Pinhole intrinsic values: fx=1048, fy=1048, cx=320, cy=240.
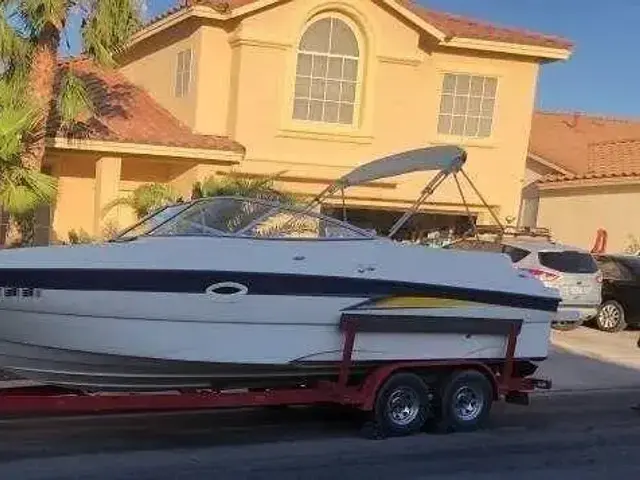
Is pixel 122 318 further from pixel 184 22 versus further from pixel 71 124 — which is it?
pixel 184 22

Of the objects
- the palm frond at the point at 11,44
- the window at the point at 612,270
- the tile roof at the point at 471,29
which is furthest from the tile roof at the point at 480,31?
the palm frond at the point at 11,44

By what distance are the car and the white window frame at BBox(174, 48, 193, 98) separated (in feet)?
29.4

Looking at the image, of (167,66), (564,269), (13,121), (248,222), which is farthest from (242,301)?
(167,66)

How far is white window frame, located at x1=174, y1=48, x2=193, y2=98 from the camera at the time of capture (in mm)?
20625

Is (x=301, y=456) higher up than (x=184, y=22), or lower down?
lower down

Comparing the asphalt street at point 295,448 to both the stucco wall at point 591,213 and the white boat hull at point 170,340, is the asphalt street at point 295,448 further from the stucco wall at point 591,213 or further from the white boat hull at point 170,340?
the stucco wall at point 591,213

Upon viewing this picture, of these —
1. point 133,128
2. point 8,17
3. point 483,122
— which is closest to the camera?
point 8,17

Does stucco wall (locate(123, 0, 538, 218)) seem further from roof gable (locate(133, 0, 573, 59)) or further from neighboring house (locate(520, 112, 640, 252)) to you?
neighboring house (locate(520, 112, 640, 252))

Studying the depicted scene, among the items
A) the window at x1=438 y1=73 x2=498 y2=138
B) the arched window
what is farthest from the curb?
the arched window

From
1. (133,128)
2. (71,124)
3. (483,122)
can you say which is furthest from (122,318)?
(483,122)

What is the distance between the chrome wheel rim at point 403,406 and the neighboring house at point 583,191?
697 inches

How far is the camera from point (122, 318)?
27.8ft

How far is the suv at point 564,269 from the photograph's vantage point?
18.2 m

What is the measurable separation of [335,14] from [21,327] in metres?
13.5
